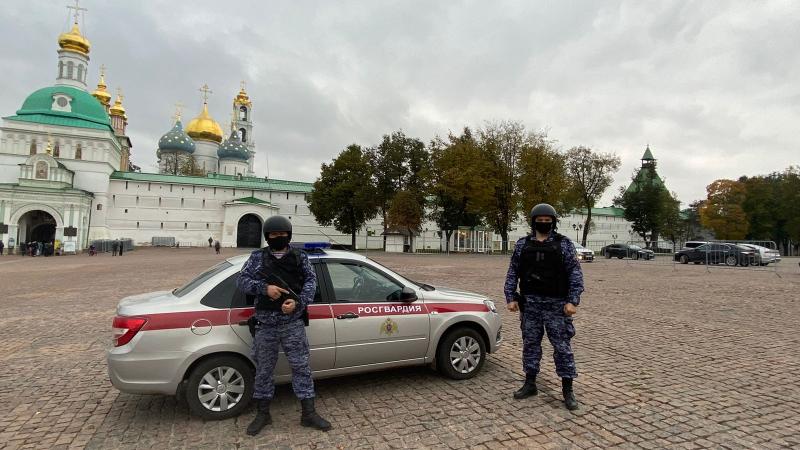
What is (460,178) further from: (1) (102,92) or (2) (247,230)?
(1) (102,92)

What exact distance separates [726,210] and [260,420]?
7284 cm

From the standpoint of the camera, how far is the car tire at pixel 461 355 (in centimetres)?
502

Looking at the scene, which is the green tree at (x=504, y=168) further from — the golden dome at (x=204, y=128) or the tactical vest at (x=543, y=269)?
the golden dome at (x=204, y=128)

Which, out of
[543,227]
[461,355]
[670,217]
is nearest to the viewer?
[543,227]

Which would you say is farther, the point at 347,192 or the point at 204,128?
the point at 204,128

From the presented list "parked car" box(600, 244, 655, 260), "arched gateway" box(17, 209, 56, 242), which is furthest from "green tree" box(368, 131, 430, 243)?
"arched gateway" box(17, 209, 56, 242)

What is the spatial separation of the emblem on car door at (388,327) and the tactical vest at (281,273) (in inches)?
48.9

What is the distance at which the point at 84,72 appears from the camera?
57.3 metres

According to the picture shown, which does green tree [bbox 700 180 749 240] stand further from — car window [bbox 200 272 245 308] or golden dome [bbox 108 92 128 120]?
golden dome [bbox 108 92 128 120]

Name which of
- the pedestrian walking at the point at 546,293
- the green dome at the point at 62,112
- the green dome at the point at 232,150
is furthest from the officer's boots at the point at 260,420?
the green dome at the point at 232,150

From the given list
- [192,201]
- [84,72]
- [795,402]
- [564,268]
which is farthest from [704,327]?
[84,72]

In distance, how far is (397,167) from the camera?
47.3 m

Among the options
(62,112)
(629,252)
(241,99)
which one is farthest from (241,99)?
(629,252)

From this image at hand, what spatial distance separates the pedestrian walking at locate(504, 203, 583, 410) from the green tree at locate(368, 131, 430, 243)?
4224 cm
